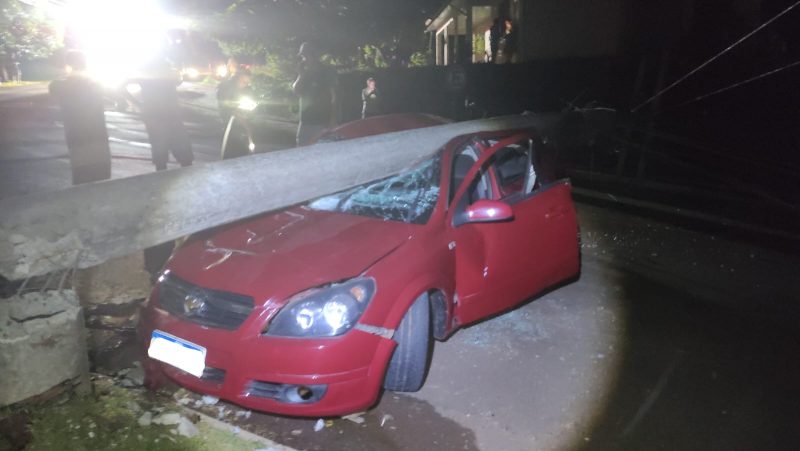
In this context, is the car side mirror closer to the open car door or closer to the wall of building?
the open car door

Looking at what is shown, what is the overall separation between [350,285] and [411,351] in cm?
64

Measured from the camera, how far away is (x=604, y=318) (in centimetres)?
495

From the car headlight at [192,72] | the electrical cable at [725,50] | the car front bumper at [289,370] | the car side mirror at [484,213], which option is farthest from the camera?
the car headlight at [192,72]

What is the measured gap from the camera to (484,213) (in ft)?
12.9

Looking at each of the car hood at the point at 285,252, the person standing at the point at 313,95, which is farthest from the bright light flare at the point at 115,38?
the car hood at the point at 285,252

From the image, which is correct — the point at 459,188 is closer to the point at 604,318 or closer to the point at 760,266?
the point at 604,318

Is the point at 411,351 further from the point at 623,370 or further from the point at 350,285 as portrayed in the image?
the point at 623,370

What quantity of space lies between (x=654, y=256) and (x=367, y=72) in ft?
52.0

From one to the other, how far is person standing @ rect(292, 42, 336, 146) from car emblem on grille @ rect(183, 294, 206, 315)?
19.4 feet

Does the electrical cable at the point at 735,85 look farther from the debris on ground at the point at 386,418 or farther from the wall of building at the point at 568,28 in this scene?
the debris on ground at the point at 386,418

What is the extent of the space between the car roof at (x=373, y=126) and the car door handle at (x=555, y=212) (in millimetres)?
1625

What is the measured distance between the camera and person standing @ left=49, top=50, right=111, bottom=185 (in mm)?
5672

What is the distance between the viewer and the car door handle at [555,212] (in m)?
4.70

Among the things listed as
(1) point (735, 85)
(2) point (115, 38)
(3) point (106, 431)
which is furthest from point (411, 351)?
(1) point (735, 85)
